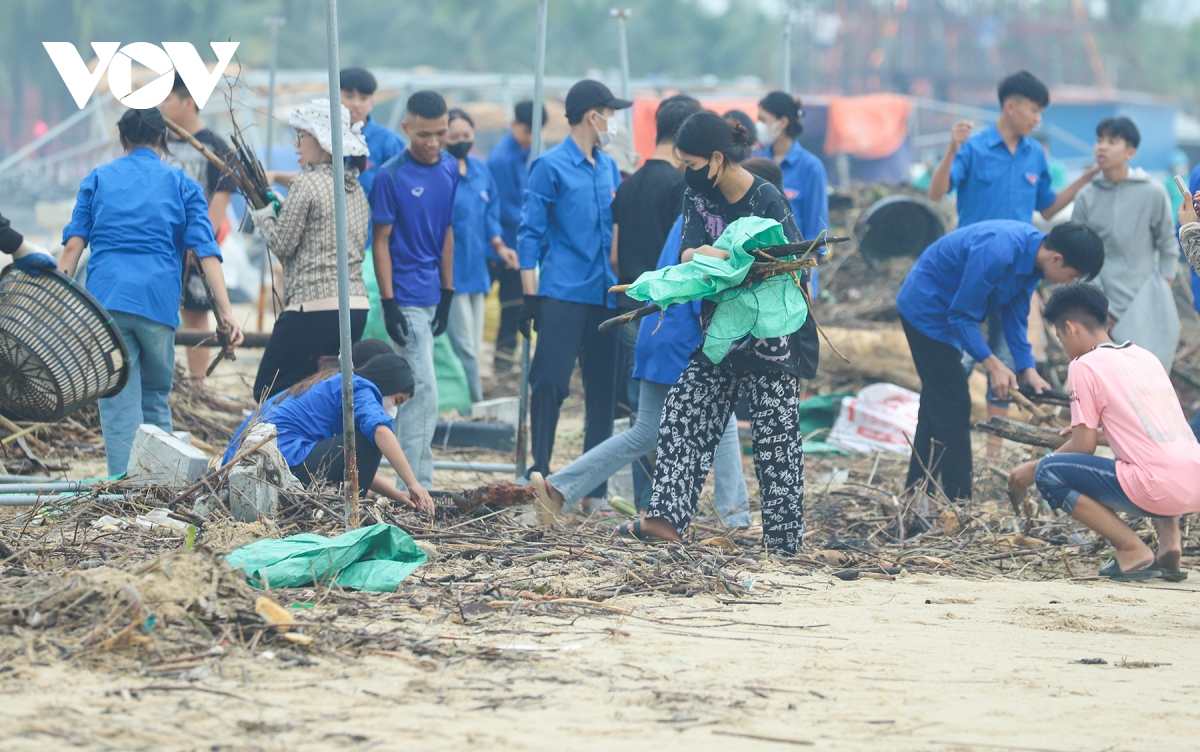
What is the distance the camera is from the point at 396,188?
19.3 ft

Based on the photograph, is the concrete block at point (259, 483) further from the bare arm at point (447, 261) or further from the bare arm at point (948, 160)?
the bare arm at point (948, 160)

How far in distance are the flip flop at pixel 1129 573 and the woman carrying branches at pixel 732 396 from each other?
120cm

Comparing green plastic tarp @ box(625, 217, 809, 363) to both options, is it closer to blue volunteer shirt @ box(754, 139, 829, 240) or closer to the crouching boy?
the crouching boy

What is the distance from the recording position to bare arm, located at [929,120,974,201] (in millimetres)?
7059

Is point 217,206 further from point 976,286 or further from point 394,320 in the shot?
point 976,286

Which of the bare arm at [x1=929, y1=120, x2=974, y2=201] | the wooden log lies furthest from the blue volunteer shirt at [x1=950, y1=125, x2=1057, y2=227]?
the wooden log

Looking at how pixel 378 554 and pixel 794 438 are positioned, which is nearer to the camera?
pixel 378 554

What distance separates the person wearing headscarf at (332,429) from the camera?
468cm

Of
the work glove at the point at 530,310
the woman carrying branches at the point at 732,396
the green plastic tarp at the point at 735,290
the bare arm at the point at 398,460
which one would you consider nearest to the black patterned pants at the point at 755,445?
the woman carrying branches at the point at 732,396

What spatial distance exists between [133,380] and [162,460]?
49cm

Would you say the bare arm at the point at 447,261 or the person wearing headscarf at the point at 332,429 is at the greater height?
the bare arm at the point at 447,261

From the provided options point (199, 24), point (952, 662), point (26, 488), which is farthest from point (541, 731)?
point (199, 24)

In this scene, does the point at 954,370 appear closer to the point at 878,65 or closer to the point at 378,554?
the point at 378,554

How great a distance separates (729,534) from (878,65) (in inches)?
1989
